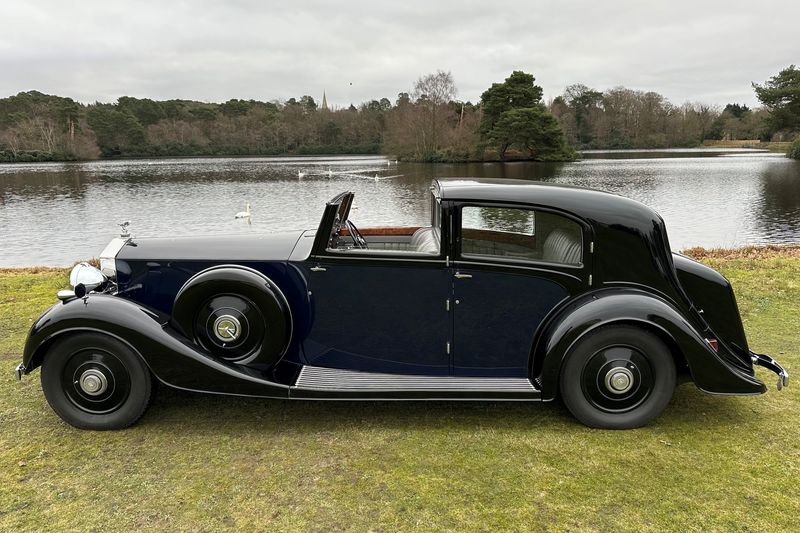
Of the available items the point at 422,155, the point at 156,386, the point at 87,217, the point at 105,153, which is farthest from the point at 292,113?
the point at 156,386

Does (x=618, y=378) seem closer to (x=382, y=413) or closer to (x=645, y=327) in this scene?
(x=645, y=327)

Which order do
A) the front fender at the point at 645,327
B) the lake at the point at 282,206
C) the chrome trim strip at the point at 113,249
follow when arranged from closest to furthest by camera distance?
1. the front fender at the point at 645,327
2. the chrome trim strip at the point at 113,249
3. the lake at the point at 282,206

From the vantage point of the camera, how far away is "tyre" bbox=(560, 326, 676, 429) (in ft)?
11.9

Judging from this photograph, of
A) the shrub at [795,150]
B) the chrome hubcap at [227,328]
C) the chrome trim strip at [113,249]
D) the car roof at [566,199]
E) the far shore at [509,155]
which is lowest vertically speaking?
the chrome hubcap at [227,328]

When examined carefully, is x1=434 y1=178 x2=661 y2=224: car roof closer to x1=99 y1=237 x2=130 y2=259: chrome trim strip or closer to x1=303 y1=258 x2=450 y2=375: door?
x1=303 y1=258 x2=450 y2=375: door

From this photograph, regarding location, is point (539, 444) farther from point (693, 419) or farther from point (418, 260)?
point (418, 260)

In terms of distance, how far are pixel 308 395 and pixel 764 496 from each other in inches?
113

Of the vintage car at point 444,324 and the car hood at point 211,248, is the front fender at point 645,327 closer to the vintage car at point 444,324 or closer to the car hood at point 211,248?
the vintage car at point 444,324

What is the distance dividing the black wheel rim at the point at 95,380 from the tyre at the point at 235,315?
19.9 inches

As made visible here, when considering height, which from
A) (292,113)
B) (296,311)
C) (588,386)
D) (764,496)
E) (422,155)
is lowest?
(764,496)

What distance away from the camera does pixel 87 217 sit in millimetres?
23453

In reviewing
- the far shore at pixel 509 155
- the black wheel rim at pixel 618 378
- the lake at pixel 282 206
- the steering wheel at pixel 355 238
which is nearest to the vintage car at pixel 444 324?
the black wheel rim at pixel 618 378

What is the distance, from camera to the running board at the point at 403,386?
144 inches

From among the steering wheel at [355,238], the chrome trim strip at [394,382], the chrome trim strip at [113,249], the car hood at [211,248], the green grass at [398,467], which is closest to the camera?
the green grass at [398,467]
